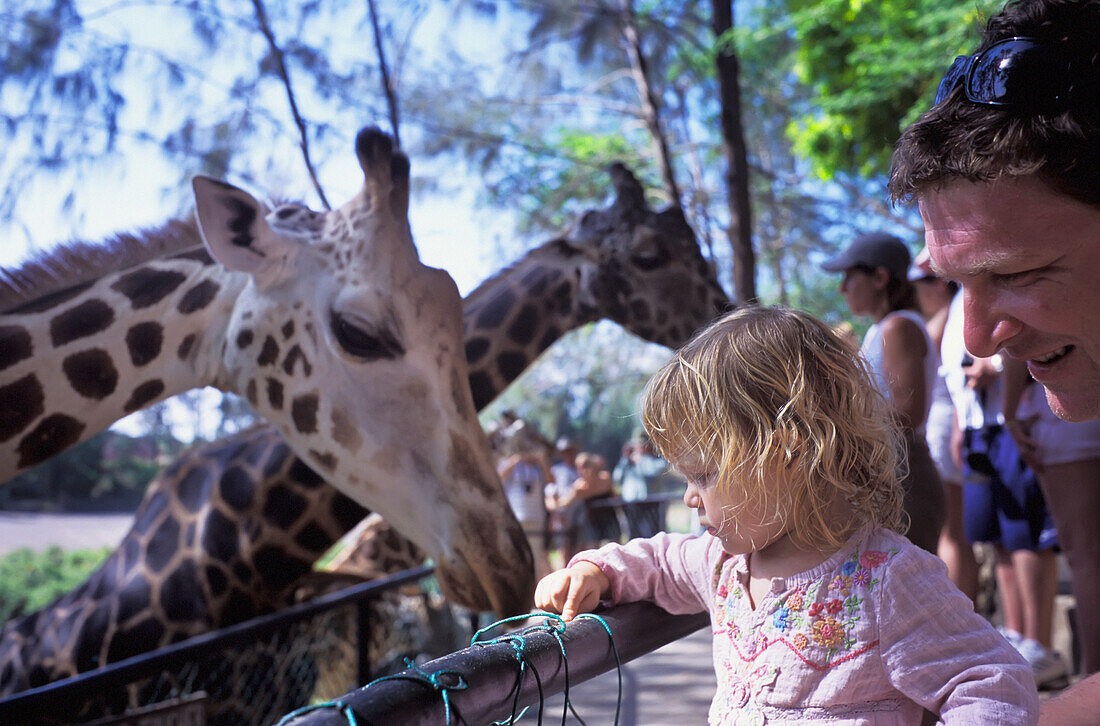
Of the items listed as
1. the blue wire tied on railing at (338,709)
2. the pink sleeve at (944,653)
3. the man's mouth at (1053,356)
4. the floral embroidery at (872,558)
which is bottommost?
the pink sleeve at (944,653)

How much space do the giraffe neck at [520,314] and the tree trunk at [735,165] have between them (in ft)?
5.60

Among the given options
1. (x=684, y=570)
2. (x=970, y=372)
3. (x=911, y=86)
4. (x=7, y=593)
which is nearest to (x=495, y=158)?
(x=911, y=86)

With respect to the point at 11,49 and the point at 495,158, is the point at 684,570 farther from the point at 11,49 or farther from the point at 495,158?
the point at 495,158

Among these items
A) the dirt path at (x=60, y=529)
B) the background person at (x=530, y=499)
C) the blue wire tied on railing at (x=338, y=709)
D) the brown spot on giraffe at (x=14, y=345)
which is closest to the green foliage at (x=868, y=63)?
the background person at (x=530, y=499)

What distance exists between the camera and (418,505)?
2631 millimetres

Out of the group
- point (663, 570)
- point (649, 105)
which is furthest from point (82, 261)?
→ point (649, 105)

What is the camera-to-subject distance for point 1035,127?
1103 mm

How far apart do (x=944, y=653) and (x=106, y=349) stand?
2.47 meters

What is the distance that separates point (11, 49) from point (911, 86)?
754 centimetres

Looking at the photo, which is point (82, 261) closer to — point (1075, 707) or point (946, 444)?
point (1075, 707)

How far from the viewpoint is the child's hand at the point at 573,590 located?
4.32ft

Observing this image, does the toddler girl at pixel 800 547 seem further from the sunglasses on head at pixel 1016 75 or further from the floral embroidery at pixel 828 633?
the sunglasses on head at pixel 1016 75

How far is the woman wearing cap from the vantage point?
7.37 ft

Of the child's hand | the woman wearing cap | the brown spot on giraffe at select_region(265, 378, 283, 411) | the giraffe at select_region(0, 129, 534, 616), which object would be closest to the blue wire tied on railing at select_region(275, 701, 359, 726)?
the child's hand
